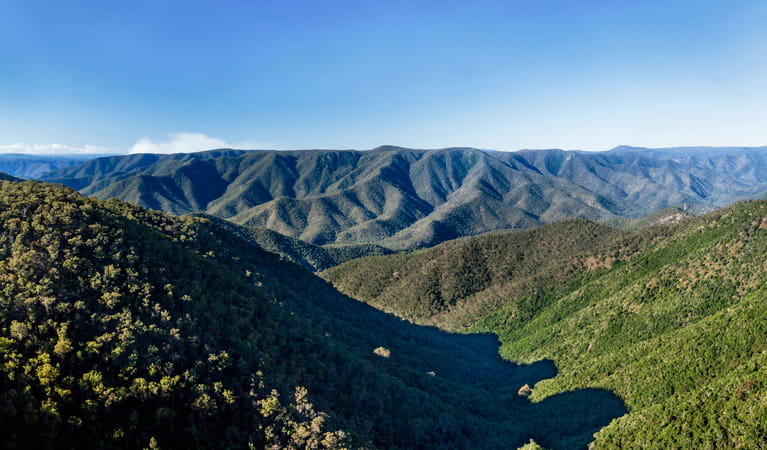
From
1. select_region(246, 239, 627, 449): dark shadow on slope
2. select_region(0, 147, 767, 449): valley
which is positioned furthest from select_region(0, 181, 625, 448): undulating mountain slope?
select_region(246, 239, 627, 449): dark shadow on slope

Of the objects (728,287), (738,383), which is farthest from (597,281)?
(738,383)

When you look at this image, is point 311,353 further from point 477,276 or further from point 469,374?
point 477,276

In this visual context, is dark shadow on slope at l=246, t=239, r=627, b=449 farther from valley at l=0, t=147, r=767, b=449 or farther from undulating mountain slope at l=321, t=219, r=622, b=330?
undulating mountain slope at l=321, t=219, r=622, b=330

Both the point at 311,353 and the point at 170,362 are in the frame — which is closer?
the point at 170,362

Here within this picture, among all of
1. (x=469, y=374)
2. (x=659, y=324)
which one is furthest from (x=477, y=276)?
(x=659, y=324)

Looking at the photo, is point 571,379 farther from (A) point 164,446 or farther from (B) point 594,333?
(A) point 164,446

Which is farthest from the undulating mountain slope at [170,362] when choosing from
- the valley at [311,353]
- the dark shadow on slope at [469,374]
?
the dark shadow on slope at [469,374]
